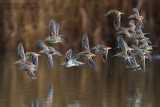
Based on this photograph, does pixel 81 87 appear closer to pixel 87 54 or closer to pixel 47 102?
pixel 47 102

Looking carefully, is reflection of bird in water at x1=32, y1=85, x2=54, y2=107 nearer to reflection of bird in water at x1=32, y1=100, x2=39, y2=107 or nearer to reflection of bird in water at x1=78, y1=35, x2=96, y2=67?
reflection of bird in water at x1=32, y1=100, x2=39, y2=107

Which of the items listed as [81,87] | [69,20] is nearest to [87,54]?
[81,87]

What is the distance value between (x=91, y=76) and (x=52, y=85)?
206cm

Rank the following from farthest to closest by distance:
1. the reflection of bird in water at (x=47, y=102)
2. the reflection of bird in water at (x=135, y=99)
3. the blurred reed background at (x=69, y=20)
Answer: the blurred reed background at (x=69, y=20)
the reflection of bird in water at (x=135, y=99)
the reflection of bird in water at (x=47, y=102)

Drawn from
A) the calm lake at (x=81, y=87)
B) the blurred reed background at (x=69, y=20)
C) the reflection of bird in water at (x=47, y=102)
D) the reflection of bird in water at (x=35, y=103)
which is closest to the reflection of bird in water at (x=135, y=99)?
the calm lake at (x=81, y=87)

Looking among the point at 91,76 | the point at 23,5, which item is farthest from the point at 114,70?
the point at 23,5

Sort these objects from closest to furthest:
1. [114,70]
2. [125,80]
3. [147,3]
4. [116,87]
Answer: [116,87] → [125,80] → [114,70] → [147,3]

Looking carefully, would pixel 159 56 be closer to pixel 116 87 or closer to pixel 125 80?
pixel 125 80

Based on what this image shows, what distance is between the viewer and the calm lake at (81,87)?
11.8 metres

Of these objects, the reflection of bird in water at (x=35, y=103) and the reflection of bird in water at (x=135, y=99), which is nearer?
the reflection of bird in water at (x=35, y=103)

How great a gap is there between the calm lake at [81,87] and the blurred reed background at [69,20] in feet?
4.63

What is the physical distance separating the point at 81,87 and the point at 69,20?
6664 mm

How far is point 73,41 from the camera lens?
20344 mm

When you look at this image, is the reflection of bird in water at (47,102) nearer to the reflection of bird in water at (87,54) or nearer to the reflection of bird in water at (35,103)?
the reflection of bird in water at (35,103)
